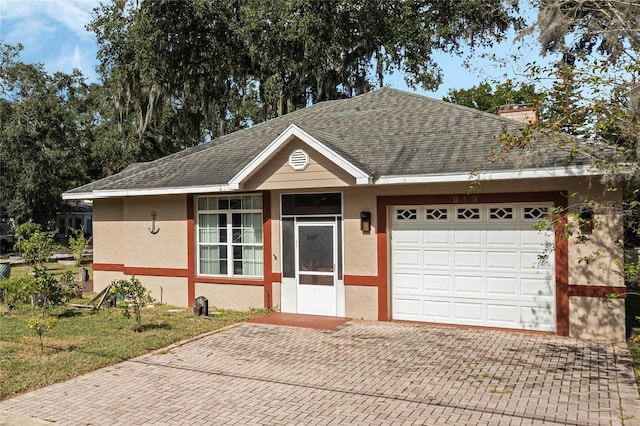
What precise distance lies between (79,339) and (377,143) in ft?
24.1

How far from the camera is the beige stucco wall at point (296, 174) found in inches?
420

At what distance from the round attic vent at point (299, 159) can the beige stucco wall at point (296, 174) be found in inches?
2.7

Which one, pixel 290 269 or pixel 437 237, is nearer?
pixel 437 237

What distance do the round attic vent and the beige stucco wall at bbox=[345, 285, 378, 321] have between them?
9.00 feet

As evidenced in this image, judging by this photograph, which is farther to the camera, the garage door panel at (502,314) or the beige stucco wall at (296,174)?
the beige stucco wall at (296,174)

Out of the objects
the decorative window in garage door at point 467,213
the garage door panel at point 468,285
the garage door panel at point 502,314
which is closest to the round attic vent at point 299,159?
the decorative window in garage door at point 467,213

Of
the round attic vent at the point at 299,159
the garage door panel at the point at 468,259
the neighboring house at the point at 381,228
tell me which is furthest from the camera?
the round attic vent at the point at 299,159

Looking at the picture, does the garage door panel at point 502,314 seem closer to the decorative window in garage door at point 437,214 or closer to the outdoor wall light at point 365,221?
the decorative window in garage door at point 437,214

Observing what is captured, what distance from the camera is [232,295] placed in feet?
40.5

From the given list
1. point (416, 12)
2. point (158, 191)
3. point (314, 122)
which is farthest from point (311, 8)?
point (158, 191)

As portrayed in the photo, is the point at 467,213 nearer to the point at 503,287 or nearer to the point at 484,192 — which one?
the point at 484,192

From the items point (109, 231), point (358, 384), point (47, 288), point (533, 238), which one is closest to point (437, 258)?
point (533, 238)

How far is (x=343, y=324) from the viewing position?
10.5m

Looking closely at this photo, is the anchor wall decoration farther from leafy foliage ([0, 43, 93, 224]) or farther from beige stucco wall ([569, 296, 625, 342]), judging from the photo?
leafy foliage ([0, 43, 93, 224])
